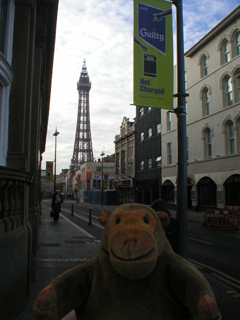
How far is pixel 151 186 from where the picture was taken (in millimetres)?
38875

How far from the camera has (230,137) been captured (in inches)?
960

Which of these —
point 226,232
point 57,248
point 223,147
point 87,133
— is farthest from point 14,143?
point 87,133

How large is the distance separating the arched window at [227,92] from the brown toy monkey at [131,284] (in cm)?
2449

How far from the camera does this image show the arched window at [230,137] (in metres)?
24.1

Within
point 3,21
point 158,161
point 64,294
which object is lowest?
point 64,294

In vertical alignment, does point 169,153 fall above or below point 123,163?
below

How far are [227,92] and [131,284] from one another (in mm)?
25389

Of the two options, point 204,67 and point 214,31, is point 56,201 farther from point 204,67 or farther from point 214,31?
point 214,31

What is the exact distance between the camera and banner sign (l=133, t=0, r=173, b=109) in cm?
567

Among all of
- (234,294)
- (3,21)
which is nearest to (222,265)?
(234,294)

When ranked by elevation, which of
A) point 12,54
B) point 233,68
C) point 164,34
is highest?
point 233,68

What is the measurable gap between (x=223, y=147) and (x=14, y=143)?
2186 cm

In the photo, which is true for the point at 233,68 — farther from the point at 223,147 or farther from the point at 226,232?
the point at 226,232

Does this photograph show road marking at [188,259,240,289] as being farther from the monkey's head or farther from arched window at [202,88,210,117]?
arched window at [202,88,210,117]
